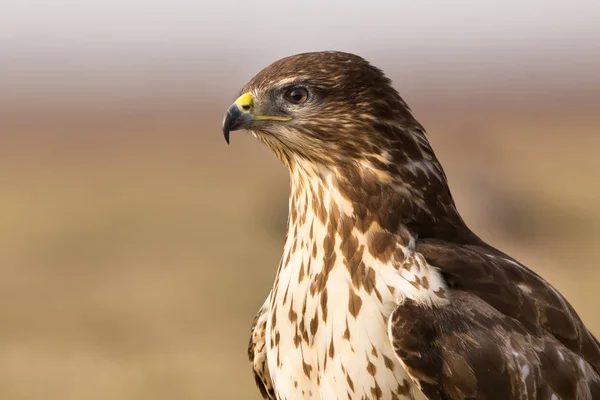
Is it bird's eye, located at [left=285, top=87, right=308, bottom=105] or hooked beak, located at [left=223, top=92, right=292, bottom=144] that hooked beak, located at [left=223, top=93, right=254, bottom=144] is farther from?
bird's eye, located at [left=285, top=87, right=308, bottom=105]

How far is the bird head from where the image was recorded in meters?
5.37

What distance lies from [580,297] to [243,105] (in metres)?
11.6

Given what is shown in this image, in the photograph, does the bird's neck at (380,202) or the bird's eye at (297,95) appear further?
the bird's eye at (297,95)

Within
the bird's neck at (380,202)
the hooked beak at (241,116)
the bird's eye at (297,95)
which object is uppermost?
the bird's eye at (297,95)

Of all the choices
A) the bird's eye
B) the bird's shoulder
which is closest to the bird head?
the bird's eye

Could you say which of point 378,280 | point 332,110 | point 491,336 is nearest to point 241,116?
point 332,110

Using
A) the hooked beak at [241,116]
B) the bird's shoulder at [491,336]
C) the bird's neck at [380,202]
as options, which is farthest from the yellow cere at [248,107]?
the bird's shoulder at [491,336]

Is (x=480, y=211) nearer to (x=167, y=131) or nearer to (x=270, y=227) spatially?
(x=270, y=227)

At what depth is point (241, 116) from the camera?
18.3 ft

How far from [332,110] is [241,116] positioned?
1.56ft

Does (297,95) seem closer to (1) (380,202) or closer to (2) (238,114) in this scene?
(2) (238,114)

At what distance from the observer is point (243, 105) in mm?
5574

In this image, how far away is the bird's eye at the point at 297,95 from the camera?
18.0 feet

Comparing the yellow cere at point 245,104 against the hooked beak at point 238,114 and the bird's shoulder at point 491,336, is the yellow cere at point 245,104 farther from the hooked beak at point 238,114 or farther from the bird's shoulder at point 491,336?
the bird's shoulder at point 491,336
